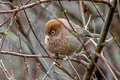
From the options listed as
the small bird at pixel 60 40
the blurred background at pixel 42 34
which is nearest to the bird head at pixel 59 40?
the small bird at pixel 60 40

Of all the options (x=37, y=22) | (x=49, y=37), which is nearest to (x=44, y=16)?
(x=37, y=22)

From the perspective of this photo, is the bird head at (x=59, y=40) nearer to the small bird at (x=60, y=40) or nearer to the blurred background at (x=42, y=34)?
the small bird at (x=60, y=40)

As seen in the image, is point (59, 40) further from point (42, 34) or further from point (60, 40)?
point (42, 34)

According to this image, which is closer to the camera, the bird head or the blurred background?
the bird head

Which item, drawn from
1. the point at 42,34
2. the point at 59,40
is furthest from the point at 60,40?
the point at 42,34

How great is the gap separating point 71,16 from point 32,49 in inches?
58.9

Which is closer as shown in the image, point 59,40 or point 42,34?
point 59,40

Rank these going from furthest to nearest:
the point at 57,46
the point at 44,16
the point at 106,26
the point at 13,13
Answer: the point at 44,16 → the point at 57,46 → the point at 106,26 → the point at 13,13

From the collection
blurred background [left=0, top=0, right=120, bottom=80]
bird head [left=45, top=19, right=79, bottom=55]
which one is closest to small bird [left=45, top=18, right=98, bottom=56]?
bird head [left=45, top=19, right=79, bottom=55]

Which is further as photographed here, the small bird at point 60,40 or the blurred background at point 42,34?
the blurred background at point 42,34

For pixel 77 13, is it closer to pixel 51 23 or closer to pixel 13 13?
pixel 51 23

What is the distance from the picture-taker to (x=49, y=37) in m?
4.05

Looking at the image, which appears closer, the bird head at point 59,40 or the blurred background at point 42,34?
the bird head at point 59,40

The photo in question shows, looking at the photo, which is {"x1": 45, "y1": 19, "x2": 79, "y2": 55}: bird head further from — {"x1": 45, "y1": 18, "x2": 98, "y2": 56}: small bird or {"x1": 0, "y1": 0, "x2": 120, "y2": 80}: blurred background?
{"x1": 0, "y1": 0, "x2": 120, "y2": 80}: blurred background
